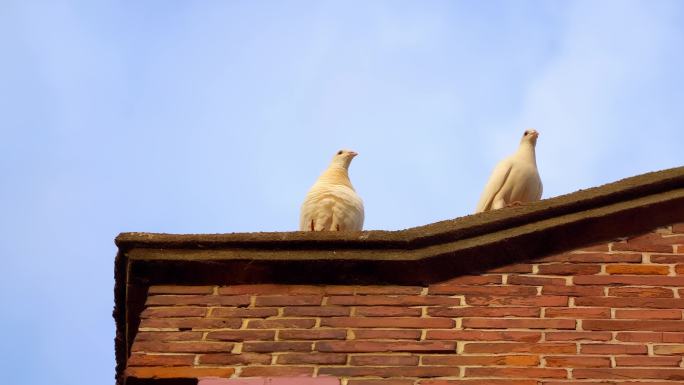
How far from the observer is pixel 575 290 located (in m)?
7.34

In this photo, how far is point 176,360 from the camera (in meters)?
7.14

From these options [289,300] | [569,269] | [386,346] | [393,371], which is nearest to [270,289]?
[289,300]

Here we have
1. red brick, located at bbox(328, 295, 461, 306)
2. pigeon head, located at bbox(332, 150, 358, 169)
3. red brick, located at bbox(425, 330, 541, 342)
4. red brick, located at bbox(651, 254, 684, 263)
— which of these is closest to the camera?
red brick, located at bbox(425, 330, 541, 342)

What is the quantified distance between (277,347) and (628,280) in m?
1.86

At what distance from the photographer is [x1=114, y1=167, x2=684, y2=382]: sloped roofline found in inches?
301

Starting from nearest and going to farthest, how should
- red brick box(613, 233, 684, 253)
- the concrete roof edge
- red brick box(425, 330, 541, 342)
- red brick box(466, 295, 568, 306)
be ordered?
red brick box(425, 330, 541, 342)
red brick box(466, 295, 568, 306)
red brick box(613, 233, 684, 253)
the concrete roof edge

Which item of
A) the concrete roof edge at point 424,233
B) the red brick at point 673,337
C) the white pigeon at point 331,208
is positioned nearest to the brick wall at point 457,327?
the red brick at point 673,337

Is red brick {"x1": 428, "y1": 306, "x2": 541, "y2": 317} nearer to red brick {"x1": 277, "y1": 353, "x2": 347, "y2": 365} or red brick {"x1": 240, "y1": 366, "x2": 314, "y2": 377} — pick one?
red brick {"x1": 277, "y1": 353, "x2": 347, "y2": 365}

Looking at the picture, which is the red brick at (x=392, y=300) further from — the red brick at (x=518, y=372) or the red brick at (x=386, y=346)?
the red brick at (x=518, y=372)

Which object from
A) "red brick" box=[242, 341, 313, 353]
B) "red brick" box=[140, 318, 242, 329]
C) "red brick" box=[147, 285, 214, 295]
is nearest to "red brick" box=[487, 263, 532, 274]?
"red brick" box=[242, 341, 313, 353]

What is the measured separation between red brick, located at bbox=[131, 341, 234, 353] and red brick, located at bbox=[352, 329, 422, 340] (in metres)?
0.67

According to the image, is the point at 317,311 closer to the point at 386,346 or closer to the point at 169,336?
the point at 386,346

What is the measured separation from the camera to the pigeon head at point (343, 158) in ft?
38.8

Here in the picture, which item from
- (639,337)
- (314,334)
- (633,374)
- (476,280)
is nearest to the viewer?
(633,374)
